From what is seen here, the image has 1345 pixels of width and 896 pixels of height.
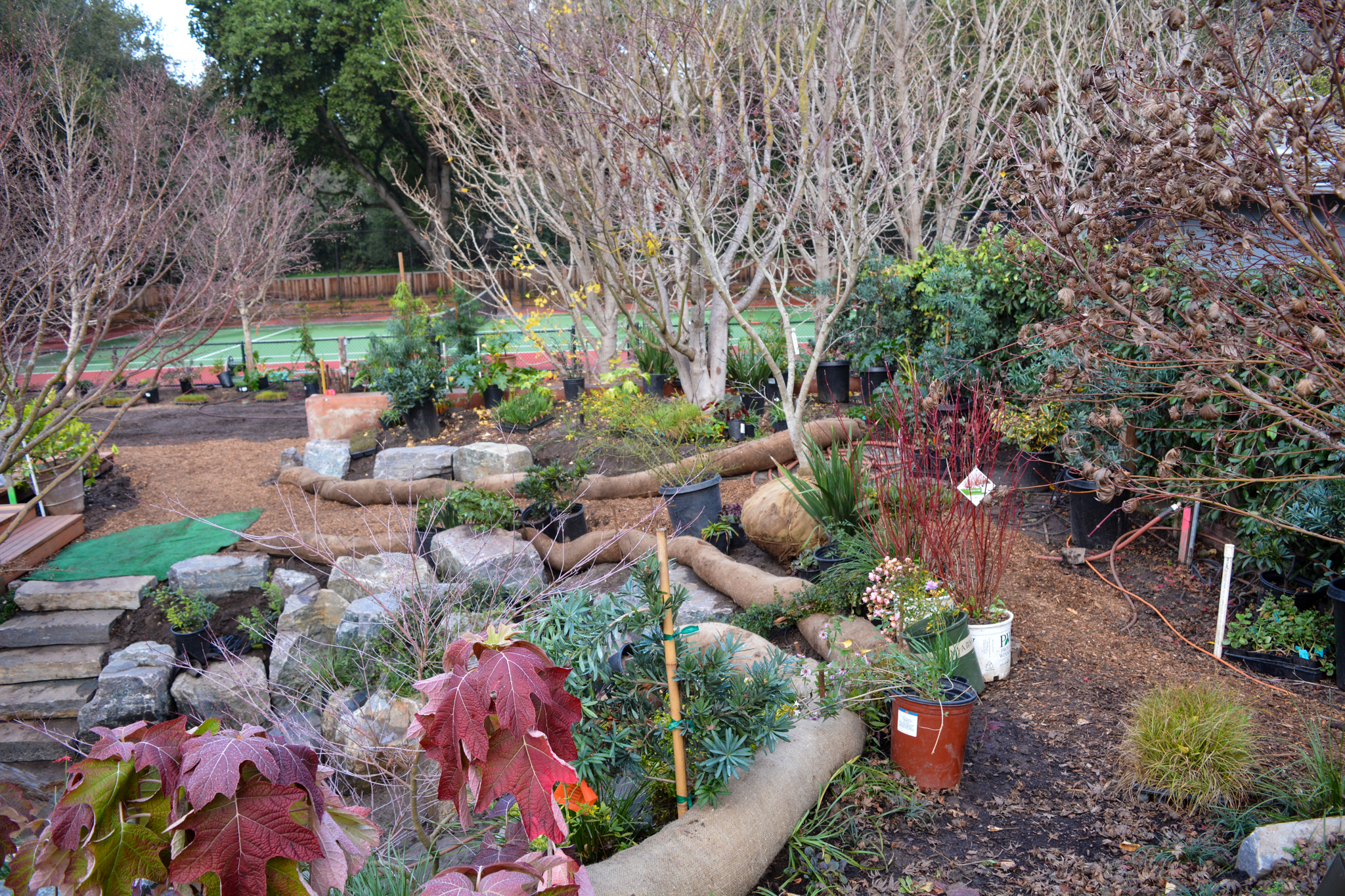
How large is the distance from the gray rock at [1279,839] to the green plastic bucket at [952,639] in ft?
3.51

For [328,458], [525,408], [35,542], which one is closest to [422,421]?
[328,458]

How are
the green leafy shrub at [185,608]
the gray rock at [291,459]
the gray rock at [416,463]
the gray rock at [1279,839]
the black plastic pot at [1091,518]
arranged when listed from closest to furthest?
the gray rock at [1279,839] < the black plastic pot at [1091,518] < the green leafy shrub at [185,608] < the gray rock at [416,463] < the gray rock at [291,459]

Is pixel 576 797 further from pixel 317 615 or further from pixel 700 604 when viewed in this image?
pixel 317 615

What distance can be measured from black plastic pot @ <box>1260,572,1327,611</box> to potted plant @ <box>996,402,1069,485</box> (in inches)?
62.2

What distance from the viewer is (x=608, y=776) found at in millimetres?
2355

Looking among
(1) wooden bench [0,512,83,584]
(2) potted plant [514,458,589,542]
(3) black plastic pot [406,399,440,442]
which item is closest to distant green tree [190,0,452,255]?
(3) black plastic pot [406,399,440,442]

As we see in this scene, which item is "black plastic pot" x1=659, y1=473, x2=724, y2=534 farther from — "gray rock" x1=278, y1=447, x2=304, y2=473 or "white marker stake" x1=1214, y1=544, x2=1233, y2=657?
"gray rock" x1=278, y1=447, x2=304, y2=473

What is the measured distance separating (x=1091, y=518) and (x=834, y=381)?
3.96 meters

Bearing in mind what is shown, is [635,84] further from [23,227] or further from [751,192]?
[23,227]

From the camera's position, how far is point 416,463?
7.80 meters

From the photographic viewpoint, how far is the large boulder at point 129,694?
504 centimetres

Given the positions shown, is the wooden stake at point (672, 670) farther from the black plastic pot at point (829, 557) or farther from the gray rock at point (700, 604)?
the black plastic pot at point (829, 557)

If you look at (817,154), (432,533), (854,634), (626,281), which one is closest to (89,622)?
(432,533)

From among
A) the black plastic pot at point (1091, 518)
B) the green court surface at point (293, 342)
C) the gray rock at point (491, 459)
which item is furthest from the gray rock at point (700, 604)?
the green court surface at point (293, 342)
